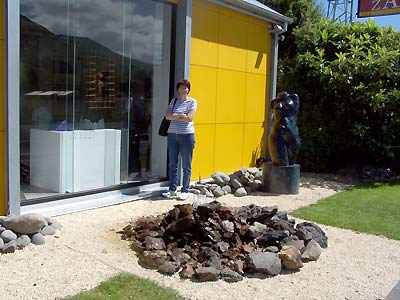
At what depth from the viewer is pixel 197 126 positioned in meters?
8.40

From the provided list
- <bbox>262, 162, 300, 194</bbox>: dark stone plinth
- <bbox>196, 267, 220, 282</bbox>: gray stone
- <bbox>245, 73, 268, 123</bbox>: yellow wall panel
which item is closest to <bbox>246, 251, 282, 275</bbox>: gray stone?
<bbox>196, 267, 220, 282</bbox>: gray stone

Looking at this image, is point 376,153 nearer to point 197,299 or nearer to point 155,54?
point 155,54

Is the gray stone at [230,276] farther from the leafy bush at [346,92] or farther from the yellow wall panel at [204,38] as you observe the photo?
the leafy bush at [346,92]

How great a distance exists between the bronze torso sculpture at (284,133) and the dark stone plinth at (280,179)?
11cm

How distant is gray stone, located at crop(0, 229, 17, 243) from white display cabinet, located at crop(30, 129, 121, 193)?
4.96ft

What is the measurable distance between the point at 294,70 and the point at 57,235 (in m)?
7.73

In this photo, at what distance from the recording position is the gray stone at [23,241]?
190 inches

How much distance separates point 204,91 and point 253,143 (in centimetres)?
225

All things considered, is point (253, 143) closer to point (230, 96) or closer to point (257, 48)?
point (230, 96)

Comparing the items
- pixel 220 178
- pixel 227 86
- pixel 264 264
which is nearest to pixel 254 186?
pixel 220 178

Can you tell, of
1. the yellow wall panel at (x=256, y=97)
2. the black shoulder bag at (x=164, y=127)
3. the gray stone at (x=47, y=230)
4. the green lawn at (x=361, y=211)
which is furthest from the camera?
the yellow wall panel at (x=256, y=97)

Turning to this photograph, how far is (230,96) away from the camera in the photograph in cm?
934

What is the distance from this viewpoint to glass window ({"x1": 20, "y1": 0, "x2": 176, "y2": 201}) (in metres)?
6.18

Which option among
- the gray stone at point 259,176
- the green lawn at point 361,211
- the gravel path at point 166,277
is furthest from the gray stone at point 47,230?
the gray stone at point 259,176
